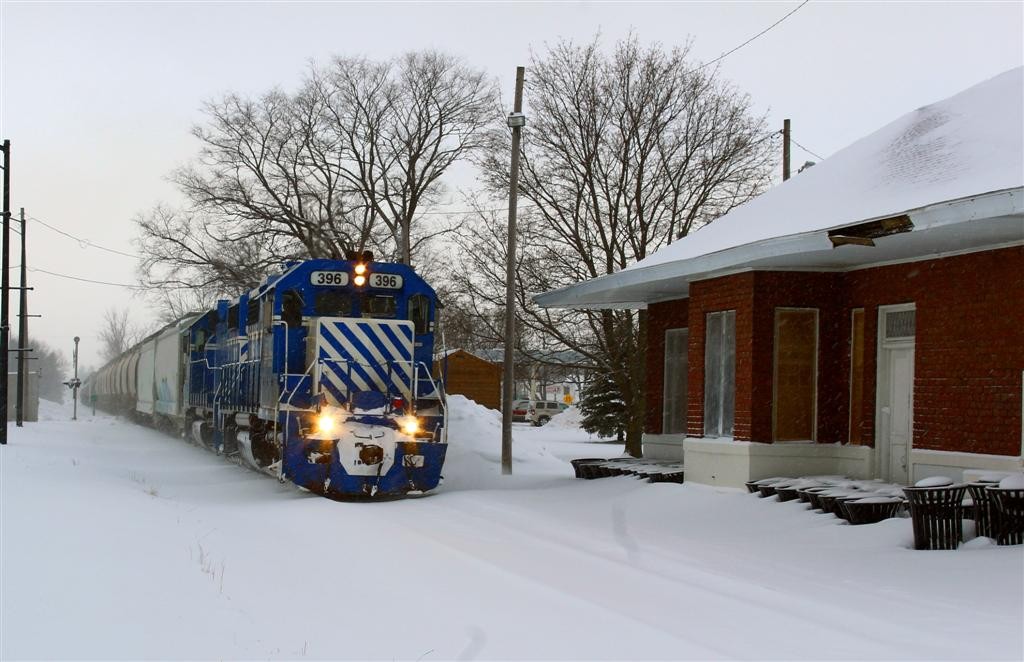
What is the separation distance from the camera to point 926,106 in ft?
50.3

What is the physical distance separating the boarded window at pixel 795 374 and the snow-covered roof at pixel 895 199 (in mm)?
835

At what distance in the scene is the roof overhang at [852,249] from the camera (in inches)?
369

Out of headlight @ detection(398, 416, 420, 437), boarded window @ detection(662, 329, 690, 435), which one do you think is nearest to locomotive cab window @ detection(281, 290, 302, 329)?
headlight @ detection(398, 416, 420, 437)

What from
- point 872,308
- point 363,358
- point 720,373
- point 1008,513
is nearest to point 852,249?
point 872,308

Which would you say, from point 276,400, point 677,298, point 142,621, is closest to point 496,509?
point 276,400

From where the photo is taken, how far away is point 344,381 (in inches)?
576

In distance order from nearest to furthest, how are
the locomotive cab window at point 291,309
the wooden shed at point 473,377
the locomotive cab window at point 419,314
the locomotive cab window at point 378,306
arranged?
the locomotive cab window at point 291,309 < the locomotive cab window at point 378,306 < the locomotive cab window at point 419,314 < the wooden shed at point 473,377

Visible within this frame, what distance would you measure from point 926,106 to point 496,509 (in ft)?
29.5

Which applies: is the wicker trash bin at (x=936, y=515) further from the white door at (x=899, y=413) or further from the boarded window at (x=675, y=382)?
the boarded window at (x=675, y=382)

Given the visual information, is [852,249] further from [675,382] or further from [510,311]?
[510,311]

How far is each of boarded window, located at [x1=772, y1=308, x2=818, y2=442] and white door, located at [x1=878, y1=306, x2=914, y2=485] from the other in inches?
40.6

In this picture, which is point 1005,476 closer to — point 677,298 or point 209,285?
point 677,298

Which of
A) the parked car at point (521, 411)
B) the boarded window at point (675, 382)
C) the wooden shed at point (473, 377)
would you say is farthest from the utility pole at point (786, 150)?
the parked car at point (521, 411)

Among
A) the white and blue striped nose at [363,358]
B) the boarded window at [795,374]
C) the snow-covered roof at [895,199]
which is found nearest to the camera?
the snow-covered roof at [895,199]
